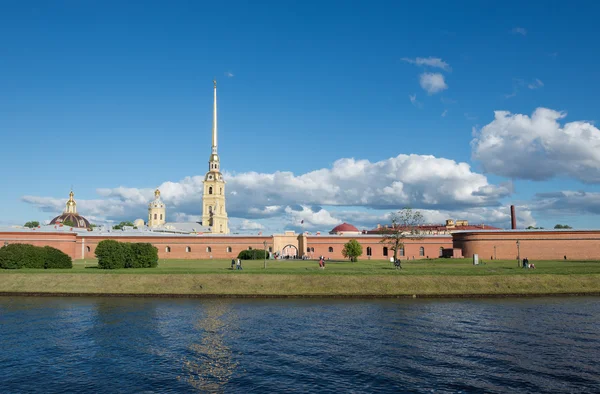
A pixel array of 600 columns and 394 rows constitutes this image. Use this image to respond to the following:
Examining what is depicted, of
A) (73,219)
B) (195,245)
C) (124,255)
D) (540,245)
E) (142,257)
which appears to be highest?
(73,219)

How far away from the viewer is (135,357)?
2070 cm

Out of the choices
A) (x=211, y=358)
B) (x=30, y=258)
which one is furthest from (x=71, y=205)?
(x=211, y=358)

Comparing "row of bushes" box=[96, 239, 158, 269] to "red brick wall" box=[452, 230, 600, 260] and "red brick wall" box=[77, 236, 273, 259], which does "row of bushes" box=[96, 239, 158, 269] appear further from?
"red brick wall" box=[452, 230, 600, 260]

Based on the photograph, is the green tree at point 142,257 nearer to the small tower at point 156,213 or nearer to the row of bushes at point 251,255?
the row of bushes at point 251,255

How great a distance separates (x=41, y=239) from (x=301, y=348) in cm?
6246

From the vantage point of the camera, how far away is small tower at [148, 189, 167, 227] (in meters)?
139

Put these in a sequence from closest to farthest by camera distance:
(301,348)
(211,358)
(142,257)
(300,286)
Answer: (211,358) → (301,348) → (300,286) → (142,257)

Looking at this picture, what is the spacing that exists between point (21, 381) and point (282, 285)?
1005 inches

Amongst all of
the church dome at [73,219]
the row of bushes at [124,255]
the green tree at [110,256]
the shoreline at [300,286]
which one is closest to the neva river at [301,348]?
the shoreline at [300,286]

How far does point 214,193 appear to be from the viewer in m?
141

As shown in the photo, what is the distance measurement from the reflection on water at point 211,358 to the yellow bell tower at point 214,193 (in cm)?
11241

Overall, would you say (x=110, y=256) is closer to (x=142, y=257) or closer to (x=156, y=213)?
(x=142, y=257)

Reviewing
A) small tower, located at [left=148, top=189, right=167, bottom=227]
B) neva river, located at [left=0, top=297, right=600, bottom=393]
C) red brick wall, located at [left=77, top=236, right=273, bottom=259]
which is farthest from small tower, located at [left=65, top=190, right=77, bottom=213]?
neva river, located at [left=0, top=297, right=600, bottom=393]

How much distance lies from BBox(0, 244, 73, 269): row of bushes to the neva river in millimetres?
18149
